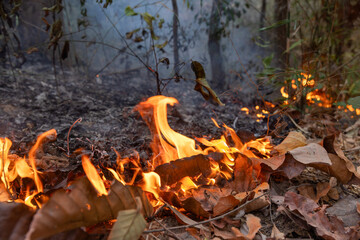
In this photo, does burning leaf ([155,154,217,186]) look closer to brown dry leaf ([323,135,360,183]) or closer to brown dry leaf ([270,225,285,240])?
brown dry leaf ([270,225,285,240])

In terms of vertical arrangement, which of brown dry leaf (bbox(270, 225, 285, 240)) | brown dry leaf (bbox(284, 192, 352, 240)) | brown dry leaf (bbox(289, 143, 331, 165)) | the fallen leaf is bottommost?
the fallen leaf

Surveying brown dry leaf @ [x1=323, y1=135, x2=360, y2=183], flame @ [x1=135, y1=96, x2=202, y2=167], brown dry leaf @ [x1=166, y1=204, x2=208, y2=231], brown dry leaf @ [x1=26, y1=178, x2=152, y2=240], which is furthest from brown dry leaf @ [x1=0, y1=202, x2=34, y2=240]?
brown dry leaf @ [x1=323, y1=135, x2=360, y2=183]

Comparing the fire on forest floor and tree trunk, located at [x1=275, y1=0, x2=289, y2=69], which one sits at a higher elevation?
tree trunk, located at [x1=275, y1=0, x2=289, y2=69]

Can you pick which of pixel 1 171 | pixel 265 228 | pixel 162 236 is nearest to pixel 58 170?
pixel 1 171

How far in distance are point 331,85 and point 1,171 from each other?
2.83 meters

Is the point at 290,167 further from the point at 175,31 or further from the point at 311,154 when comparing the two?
the point at 175,31

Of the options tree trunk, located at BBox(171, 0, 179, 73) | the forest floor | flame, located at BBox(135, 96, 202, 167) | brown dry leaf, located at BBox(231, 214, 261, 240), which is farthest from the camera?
tree trunk, located at BBox(171, 0, 179, 73)

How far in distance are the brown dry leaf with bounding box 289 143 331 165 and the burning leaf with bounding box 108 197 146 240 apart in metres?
0.80

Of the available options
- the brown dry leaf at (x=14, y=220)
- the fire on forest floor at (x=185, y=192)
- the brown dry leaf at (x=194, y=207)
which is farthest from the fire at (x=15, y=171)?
the brown dry leaf at (x=194, y=207)

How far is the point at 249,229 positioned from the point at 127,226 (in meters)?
0.45

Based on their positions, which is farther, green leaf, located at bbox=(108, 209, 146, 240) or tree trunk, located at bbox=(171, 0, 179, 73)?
tree trunk, located at bbox=(171, 0, 179, 73)

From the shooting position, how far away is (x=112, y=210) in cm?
97

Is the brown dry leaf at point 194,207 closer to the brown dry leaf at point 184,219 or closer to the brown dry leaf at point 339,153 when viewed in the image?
the brown dry leaf at point 184,219

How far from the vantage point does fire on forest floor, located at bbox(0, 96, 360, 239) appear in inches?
34.1
